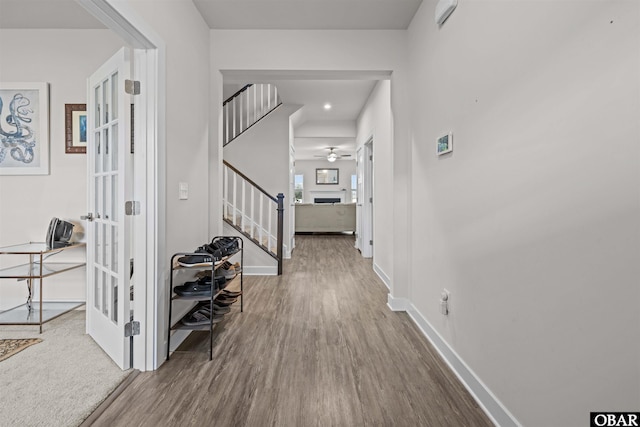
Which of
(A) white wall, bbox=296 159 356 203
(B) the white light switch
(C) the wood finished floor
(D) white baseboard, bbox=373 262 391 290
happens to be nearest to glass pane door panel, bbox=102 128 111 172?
(B) the white light switch

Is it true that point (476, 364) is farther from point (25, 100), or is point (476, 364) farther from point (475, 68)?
point (25, 100)

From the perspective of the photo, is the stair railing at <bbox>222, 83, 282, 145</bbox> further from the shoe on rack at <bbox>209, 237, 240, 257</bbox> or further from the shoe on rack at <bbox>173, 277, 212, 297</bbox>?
the shoe on rack at <bbox>173, 277, 212, 297</bbox>

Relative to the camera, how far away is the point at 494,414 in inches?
63.2

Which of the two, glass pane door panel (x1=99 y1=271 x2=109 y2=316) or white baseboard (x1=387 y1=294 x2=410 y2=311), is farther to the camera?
white baseboard (x1=387 y1=294 x2=410 y2=311)

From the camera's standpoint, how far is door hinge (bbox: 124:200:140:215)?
79.6 inches

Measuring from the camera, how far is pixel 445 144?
7.34ft

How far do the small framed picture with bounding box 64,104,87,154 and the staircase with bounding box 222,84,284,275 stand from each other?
1748mm

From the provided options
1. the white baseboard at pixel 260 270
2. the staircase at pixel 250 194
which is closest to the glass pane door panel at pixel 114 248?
the staircase at pixel 250 194

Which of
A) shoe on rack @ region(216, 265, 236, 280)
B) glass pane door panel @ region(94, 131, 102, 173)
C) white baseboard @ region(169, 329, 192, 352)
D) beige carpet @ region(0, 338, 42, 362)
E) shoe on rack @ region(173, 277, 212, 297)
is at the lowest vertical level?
beige carpet @ region(0, 338, 42, 362)

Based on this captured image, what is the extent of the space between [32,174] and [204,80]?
1908mm

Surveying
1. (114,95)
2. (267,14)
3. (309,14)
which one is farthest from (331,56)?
(114,95)

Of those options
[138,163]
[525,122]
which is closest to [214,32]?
[138,163]

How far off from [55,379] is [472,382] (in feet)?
7.74

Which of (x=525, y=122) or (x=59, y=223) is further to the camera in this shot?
(x=59, y=223)
